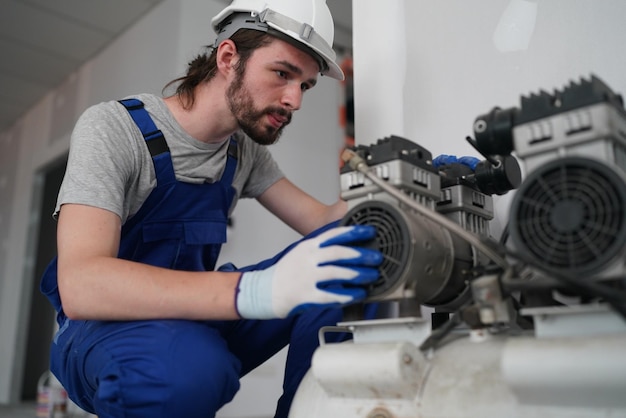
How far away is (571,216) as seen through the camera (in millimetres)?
553

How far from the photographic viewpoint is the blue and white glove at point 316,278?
69 cm

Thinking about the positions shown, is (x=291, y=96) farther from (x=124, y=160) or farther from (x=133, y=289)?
(x=133, y=289)

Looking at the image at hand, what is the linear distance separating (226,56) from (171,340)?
70 cm

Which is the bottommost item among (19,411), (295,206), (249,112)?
(19,411)

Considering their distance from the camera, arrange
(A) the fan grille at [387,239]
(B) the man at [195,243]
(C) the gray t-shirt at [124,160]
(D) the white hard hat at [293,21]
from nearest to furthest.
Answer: (A) the fan grille at [387,239], (B) the man at [195,243], (C) the gray t-shirt at [124,160], (D) the white hard hat at [293,21]

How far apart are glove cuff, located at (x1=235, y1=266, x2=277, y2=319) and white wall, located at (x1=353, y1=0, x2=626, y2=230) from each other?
559 millimetres

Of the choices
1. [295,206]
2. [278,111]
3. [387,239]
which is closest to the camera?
[387,239]

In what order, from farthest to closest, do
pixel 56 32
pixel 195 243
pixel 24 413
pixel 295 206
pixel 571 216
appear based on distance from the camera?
pixel 56 32 → pixel 24 413 → pixel 295 206 → pixel 195 243 → pixel 571 216

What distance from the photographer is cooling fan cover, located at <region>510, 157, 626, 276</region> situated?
0.53m

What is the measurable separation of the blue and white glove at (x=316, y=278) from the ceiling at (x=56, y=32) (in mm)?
2653

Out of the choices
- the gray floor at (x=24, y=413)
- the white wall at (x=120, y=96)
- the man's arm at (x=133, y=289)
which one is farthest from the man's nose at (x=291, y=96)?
the gray floor at (x=24, y=413)

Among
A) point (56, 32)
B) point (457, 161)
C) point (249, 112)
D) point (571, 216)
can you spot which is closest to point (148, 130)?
point (249, 112)

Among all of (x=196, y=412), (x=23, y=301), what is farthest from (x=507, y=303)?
(x=23, y=301)

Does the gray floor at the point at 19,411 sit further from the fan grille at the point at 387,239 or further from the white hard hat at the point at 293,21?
the fan grille at the point at 387,239
